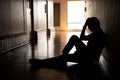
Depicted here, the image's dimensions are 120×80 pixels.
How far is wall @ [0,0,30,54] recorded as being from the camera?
5.62m

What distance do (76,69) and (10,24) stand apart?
3.27 meters

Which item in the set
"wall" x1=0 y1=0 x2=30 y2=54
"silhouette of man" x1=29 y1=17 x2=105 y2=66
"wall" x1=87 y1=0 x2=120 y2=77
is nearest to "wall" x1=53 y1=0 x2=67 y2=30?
"wall" x1=0 y1=0 x2=30 y2=54

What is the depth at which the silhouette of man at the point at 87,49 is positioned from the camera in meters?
3.80

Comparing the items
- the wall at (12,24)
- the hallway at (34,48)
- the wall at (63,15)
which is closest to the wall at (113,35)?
the hallway at (34,48)

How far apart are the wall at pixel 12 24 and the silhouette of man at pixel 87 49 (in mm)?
2064

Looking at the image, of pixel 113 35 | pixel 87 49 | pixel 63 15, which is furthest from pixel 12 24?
pixel 63 15

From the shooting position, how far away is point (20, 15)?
733 cm

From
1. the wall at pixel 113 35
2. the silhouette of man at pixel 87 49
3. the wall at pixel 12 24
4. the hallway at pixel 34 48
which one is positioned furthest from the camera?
the wall at pixel 12 24

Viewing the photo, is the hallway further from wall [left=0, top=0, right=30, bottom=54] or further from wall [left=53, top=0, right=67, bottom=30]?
wall [left=53, top=0, right=67, bottom=30]

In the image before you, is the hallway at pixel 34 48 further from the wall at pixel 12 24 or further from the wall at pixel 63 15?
the wall at pixel 63 15

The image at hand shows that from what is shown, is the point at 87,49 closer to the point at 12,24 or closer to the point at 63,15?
the point at 12,24

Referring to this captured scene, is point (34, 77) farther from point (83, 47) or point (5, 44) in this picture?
point (5, 44)

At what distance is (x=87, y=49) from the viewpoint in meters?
3.89

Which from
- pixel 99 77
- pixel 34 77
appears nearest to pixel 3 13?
pixel 34 77
